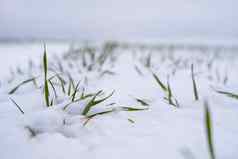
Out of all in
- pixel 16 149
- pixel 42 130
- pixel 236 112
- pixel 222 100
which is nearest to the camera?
pixel 16 149

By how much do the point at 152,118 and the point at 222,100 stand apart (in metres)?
0.35

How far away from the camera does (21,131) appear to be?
2.26 ft

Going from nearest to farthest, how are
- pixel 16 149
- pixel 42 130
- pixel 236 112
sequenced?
pixel 16 149 → pixel 42 130 → pixel 236 112

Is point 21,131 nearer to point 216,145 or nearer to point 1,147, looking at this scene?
point 1,147

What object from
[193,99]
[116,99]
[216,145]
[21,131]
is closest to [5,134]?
[21,131]

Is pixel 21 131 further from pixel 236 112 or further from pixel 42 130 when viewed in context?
pixel 236 112

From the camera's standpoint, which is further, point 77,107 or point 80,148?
point 77,107

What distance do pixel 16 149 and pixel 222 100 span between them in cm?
79

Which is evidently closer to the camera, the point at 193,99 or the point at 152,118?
the point at 152,118

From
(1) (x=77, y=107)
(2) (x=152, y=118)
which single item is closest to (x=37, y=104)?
(1) (x=77, y=107)

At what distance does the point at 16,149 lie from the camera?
61 cm

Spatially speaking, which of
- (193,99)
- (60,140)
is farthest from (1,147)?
(193,99)

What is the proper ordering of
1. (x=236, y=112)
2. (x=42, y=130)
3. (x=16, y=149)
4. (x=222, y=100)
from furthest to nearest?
(x=222, y=100)
(x=236, y=112)
(x=42, y=130)
(x=16, y=149)

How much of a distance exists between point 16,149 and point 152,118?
17.1 inches
